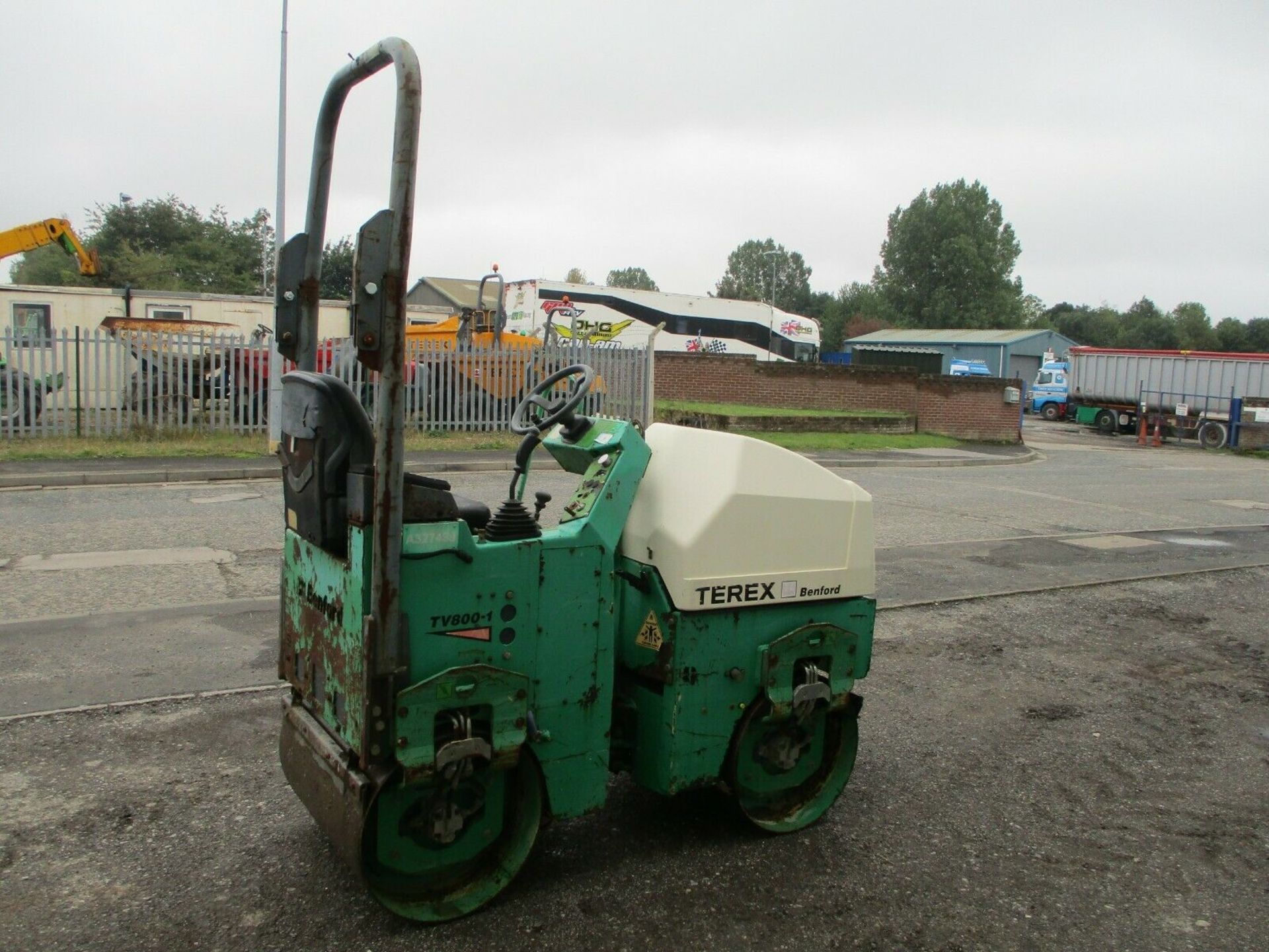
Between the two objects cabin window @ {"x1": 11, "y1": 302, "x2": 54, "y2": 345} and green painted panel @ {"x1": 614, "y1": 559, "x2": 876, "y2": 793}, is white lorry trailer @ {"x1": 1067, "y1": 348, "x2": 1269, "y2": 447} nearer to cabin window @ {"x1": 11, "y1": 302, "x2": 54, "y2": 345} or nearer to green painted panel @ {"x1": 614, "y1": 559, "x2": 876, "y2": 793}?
cabin window @ {"x1": 11, "y1": 302, "x2": 54, "y2": 345}

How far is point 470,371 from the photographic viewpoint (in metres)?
19.1

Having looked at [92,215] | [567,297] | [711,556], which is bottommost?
[711,556]

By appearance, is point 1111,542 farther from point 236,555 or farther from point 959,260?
point 959,260

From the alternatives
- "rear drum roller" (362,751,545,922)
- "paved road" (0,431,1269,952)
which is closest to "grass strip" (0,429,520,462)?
"paved road" (0,431,1269,952)

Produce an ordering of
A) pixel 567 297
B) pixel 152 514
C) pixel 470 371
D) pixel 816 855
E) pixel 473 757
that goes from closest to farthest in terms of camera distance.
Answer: pixel 473 757
pixel 816 855
pixel 152 514
pixel 470 371
pixel 567 297

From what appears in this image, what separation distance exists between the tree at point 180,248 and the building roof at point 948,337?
3830cm

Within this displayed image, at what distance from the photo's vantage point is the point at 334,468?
2.96 m

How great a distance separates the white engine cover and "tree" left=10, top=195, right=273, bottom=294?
167ft

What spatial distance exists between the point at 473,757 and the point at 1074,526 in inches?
410

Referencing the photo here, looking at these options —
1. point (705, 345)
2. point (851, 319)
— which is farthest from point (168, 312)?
point (851, 319)

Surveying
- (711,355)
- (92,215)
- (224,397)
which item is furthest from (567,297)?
(92,215)

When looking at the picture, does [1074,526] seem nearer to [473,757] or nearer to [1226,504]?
[1226,504]

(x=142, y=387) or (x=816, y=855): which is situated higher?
(x=142, y=387)

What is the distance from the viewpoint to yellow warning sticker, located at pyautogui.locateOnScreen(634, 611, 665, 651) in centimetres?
352
